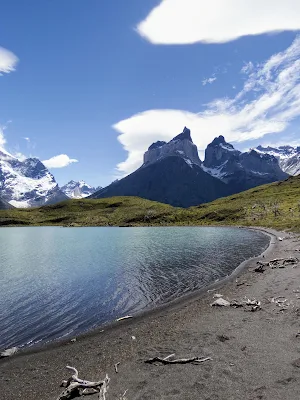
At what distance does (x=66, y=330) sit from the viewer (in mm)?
26312

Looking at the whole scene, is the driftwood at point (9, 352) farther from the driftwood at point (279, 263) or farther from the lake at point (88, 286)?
the driftwood at point (279, 263)

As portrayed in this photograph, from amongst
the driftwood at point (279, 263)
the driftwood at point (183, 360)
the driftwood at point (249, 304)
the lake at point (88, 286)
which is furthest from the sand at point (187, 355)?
the driftwood at point (279, 263)

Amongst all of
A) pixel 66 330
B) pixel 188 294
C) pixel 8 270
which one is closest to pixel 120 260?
pixel 8 270

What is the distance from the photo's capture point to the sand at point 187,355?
48.4ft

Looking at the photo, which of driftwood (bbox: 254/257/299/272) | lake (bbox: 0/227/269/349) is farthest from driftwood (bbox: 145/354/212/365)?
Answer: driftwood (bbox: 254/257/299/272)

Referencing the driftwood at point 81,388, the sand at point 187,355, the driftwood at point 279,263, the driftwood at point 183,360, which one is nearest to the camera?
the sand at point 187,355

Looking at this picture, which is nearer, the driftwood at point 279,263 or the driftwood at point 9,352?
the driftwood at point 9,352

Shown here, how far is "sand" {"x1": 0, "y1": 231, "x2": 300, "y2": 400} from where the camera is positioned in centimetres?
1476

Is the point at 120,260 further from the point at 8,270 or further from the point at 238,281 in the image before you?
the point at 238,281

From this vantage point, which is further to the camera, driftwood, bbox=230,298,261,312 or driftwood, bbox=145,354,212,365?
driftwood, bbox=230,298,261,312

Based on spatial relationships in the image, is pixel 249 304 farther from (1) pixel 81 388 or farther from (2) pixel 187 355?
(1) pixel 81 388

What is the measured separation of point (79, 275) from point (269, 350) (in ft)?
121

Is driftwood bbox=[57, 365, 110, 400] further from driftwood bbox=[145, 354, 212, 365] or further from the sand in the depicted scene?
driftwood bbox=[145, 354, 212, 365]

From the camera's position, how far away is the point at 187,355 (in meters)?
18.7
